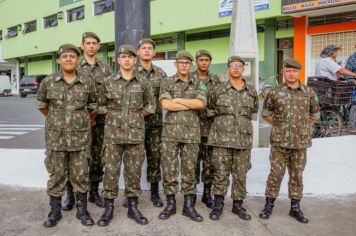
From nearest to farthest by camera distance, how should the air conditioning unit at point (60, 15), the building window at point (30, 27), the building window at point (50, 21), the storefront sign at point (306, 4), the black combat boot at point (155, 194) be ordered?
the black combat boot at point (155, 194)
the storefront sign at point (306, 4)
the air conditioning unit at point (60, 15)
the building window at point (50, 21)
the building window at point (30, 27)

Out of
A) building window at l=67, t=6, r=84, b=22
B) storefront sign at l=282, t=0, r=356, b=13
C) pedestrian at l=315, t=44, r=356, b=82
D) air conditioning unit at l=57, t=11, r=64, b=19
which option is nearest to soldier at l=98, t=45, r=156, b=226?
pedestrian at l=315, t=44, r=356, b=82

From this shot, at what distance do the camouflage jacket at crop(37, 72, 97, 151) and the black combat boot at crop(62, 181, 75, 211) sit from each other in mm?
711

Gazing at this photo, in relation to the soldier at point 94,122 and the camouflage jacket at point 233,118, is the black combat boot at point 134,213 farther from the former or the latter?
the camouflage jacket at point 233,118

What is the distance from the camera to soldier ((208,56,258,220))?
421 centimetres

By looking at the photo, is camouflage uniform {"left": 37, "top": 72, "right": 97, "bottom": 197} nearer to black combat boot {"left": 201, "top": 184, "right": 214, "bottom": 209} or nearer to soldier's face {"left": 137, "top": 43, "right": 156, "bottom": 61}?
soldier's face {"left": 137, "top": 43, "right": 156, "bottom": 61}

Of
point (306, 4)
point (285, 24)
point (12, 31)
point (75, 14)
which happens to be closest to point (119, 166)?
point (306, 4)

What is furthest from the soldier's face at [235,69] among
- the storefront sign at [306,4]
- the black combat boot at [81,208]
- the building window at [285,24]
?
the building window at [285,24]

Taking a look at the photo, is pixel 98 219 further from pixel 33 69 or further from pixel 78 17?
pixel 33 69

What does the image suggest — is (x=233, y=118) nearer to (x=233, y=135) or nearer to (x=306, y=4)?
(x=233, y=135)

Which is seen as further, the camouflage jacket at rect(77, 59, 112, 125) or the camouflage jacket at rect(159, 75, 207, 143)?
the camouflage jacket at rect(77, 59, 112, 125)

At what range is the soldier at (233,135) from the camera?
166 inches

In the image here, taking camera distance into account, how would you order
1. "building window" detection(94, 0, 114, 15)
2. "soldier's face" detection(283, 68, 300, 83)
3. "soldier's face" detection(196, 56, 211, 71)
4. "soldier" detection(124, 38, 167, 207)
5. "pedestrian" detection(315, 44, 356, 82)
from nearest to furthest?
"soldier's face" detection(283, 68, 300, 83) → "soldier's face" detection(196, 56, 211, 71) → "soldier" detection(124, 38, 167, 207) → "pedestrian" detection(315, 44, 356, 82) → "building window" detection(94, 0, 114, 15)

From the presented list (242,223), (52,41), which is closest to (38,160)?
(242,223)

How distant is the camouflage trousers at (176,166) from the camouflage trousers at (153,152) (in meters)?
0.36
